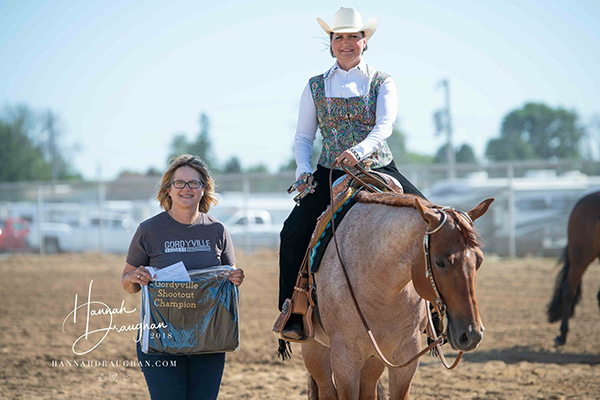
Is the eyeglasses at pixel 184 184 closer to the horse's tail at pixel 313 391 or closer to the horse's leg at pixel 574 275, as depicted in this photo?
the horse's tail at pixel 313 391

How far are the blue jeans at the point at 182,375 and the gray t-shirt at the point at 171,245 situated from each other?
1.83ft

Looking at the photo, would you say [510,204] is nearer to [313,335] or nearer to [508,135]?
[313,335]

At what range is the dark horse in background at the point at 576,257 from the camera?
7.66m

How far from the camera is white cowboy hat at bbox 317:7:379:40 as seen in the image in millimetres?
3807

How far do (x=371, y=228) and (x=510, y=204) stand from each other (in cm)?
1546

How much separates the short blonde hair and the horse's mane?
3.34 ft

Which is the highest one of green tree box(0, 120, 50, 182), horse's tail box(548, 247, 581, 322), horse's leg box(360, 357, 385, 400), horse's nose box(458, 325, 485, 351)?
green tree box(0, 120, 50, 182)

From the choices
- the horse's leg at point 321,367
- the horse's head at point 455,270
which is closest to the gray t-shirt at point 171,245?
the horse's leg at point 321,367

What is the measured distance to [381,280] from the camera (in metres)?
3.14

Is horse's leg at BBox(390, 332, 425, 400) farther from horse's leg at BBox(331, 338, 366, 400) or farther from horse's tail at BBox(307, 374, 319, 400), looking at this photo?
horse's tail at BBox(307, 374, 319, 400)

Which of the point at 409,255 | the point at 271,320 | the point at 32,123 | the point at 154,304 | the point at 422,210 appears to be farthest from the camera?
the point at 32,123

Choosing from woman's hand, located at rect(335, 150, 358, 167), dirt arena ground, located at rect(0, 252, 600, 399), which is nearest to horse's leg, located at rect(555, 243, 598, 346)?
dirt arena ground, located at rect(0, 252, 600, 399)

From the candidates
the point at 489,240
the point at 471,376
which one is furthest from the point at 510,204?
the point at 471,376

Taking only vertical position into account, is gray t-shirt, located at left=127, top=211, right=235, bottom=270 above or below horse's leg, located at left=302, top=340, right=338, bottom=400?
above
